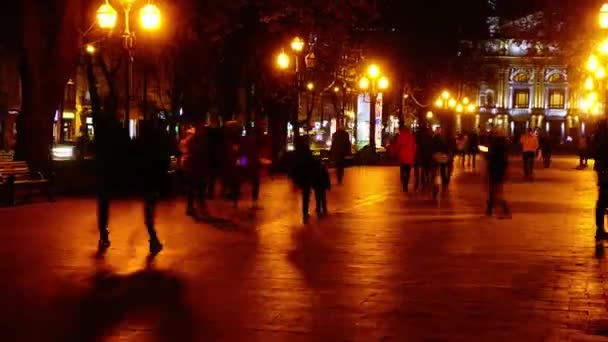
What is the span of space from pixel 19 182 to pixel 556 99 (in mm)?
129646

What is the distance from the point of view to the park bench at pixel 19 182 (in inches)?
823

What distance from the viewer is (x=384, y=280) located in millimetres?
11305

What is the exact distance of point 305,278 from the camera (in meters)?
11.4

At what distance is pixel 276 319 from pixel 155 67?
4336 centimetres

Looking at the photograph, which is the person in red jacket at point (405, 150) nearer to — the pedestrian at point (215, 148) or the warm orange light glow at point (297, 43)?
the warm orange light glow at point (297, 43)

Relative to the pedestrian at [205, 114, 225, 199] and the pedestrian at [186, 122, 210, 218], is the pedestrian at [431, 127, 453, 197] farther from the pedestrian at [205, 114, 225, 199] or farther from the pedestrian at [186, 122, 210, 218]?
the pedestrian at [186, 122, 210, 218]

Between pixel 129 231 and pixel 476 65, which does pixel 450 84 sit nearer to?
pixel 476 65

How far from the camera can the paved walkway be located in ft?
28.5

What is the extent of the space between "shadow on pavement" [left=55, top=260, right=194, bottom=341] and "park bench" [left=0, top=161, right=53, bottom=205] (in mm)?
9652

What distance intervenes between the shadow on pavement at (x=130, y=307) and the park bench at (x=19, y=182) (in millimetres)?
9652

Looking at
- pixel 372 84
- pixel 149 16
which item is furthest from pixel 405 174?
pixel 372 84

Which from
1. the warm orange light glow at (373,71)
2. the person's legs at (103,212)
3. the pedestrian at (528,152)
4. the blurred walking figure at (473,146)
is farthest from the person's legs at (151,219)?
the blurred walking figure at (473,146)

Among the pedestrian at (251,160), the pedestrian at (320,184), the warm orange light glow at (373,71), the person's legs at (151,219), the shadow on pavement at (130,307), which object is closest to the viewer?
the shadow on pavement at (130,307)

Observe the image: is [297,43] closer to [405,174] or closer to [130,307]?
[405,174]
